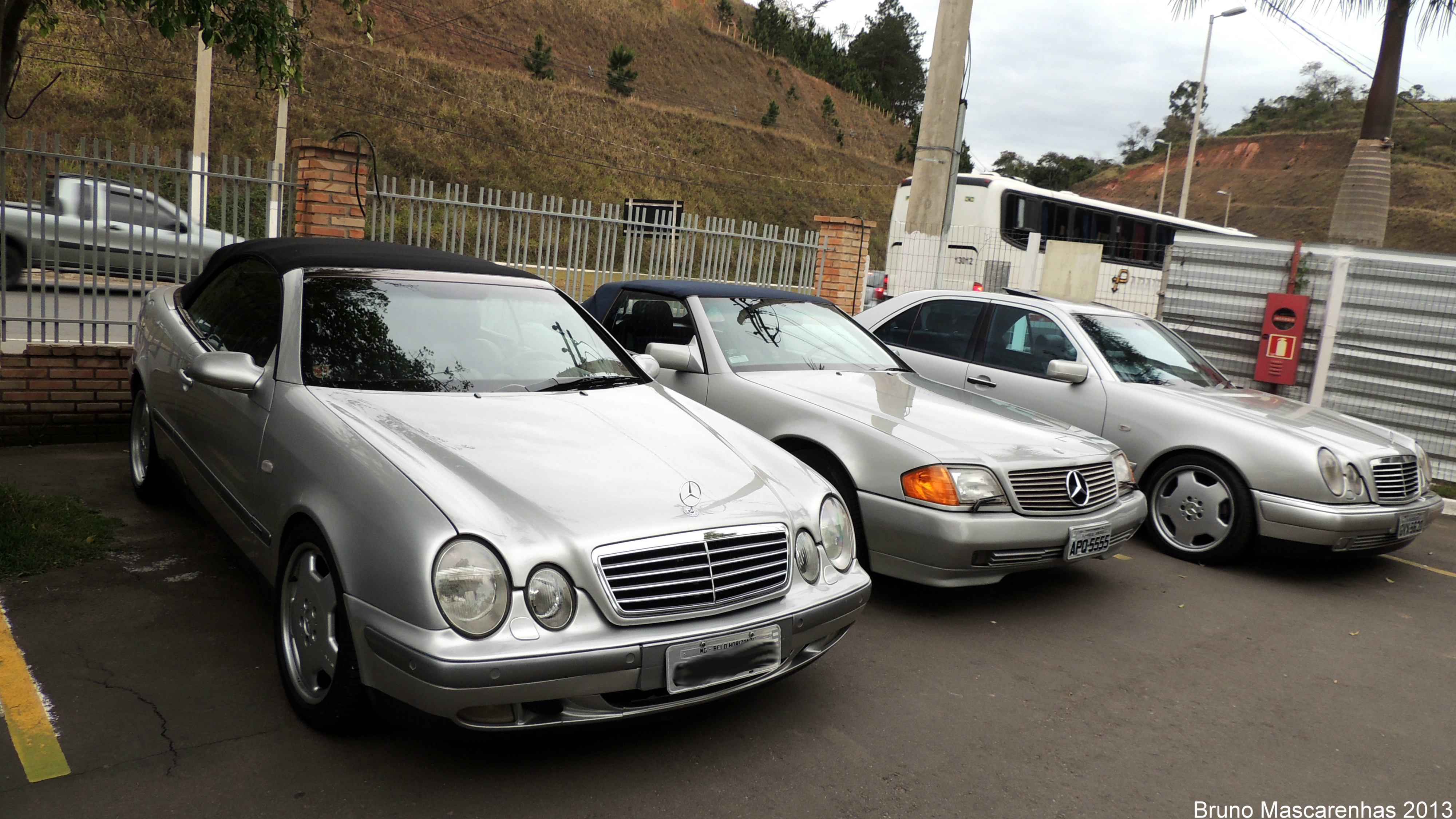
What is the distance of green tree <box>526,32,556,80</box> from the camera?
46688 millimetres

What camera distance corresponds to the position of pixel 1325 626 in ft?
15.7

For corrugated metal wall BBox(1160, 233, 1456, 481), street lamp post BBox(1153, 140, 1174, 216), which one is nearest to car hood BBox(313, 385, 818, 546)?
corrugated metal wall BBox(1160, 233, 1456, 481)

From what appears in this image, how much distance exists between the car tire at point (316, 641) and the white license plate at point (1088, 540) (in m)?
3.09

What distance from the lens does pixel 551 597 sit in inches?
101

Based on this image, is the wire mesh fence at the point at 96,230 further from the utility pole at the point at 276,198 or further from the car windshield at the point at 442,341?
the car windshield at the point at 442,341

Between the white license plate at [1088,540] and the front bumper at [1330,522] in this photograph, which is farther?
the front bumper at [1330,522]

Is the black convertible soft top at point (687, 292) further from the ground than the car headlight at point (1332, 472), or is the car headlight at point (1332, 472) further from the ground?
the black convertible soft top at point (687, 292)

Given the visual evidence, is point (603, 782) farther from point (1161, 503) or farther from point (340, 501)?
point (1161, 503)

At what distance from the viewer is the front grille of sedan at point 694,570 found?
2619 mm

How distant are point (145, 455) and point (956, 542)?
13.8 feet

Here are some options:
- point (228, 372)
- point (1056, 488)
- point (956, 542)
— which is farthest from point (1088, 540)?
point (228, 372)

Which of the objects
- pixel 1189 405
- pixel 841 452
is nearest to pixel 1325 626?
pixel 1189 405

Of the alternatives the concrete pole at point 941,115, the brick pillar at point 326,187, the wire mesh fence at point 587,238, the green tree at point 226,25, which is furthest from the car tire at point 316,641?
the concrete pole at point 941,115

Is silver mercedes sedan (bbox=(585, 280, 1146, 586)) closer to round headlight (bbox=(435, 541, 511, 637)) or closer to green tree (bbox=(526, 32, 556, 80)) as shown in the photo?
round headlight (bbox=(435, 541, 511, 637))
